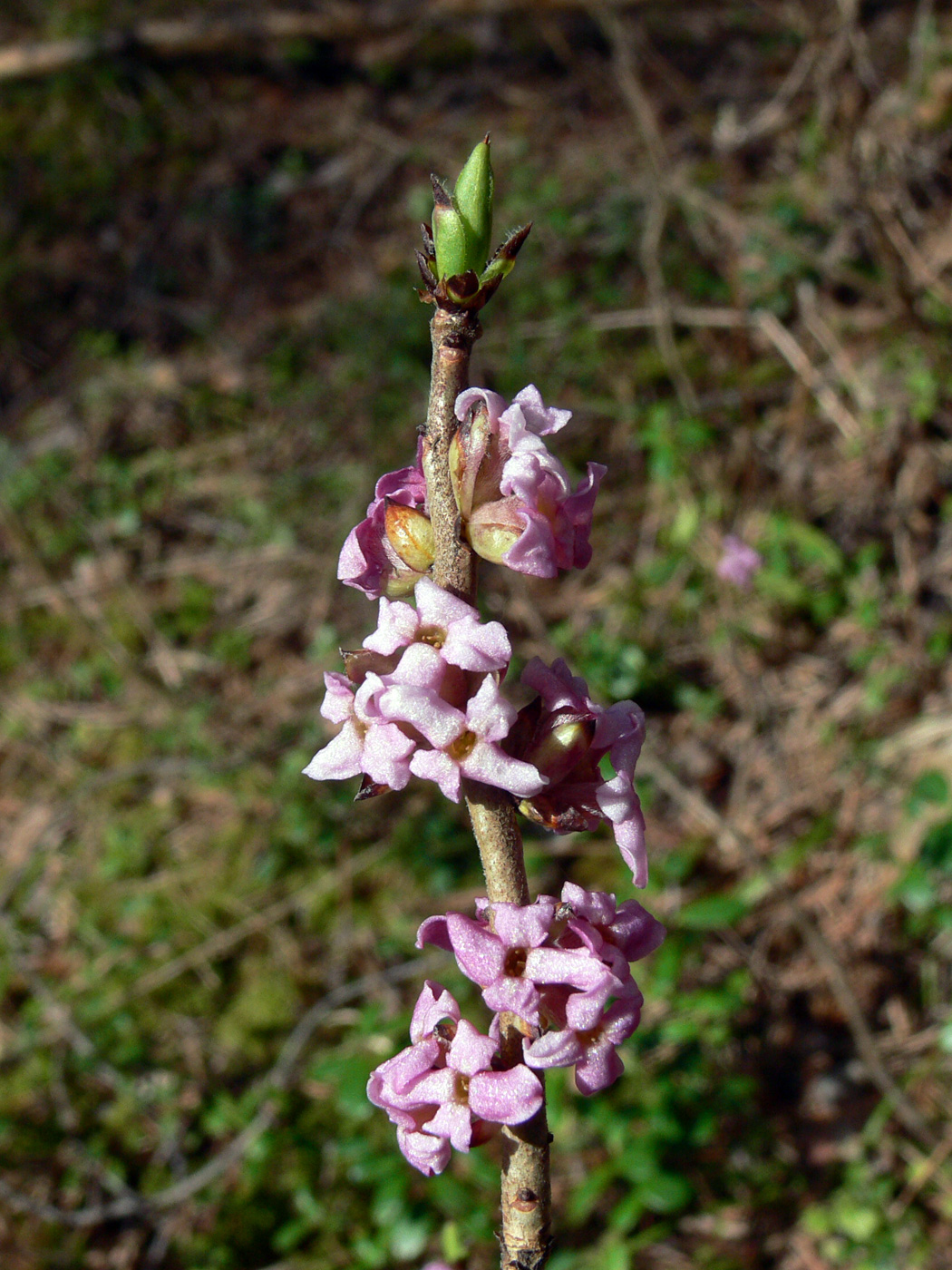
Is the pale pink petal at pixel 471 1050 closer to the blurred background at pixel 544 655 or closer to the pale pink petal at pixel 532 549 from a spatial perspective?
the pale pink petal at pixel 532 549

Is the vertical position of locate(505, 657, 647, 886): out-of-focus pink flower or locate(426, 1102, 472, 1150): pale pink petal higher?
locate(505, 657, 647, 886): out-of-focus pink flower

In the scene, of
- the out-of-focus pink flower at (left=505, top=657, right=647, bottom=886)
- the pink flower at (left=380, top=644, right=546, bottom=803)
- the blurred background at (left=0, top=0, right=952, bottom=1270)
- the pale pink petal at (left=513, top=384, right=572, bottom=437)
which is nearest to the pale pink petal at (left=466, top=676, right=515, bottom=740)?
the pink flower at (left=380, top=644, right=546, bottom=803)

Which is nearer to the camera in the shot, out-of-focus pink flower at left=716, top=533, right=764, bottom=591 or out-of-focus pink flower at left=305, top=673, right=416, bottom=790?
out-of-focus pink flower at left=305, top=673, right=416, bottom=790

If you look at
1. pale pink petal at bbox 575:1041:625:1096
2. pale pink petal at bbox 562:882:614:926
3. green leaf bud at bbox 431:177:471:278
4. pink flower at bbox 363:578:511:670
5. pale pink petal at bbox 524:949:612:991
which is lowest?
pale pink petal at bbox 575:1041:625:1096

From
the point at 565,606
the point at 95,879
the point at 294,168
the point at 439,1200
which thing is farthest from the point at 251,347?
the point at 439,1200

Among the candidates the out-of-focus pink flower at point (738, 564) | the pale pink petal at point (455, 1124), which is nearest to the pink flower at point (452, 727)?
the pale pink petal at point (455, 1124)

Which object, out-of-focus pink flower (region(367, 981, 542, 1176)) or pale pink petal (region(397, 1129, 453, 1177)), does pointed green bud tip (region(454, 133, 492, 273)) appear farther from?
pale pink petal (region(397, 1129, 453, 1177))

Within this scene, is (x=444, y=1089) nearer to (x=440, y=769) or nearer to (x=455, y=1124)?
(x=455, y=1124)

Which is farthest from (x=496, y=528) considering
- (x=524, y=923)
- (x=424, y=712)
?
(x=524, y=923)
